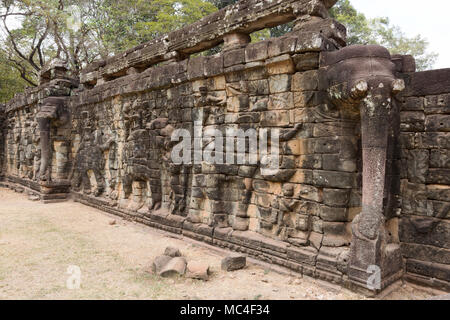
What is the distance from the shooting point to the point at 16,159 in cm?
1591

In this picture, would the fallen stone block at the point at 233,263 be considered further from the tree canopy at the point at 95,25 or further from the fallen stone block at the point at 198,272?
the tree canopy at the point at 95,25

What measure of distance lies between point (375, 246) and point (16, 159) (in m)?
17.0

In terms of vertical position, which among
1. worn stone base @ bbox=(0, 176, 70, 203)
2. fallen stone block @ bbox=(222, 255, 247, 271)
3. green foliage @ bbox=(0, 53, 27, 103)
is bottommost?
fallen stone block @ bbox=(222, 255, 247, 271)

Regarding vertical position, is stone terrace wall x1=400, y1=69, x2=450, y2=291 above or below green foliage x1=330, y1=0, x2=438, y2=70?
below

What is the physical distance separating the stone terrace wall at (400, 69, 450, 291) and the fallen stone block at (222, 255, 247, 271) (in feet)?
7.81

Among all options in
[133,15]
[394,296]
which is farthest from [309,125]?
[133,15]

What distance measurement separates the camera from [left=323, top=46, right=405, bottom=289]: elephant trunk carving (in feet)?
13.6

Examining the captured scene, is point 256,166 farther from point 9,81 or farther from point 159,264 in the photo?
point 9,81

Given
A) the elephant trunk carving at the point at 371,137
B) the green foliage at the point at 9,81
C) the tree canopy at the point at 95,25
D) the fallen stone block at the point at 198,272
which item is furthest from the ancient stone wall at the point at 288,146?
the green foliage at the point at 9,81

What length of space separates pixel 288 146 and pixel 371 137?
130cm

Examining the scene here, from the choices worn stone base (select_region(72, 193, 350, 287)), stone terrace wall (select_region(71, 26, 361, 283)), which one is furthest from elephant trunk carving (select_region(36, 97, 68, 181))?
worn stone base (select_region(72, 193, 350, 287))

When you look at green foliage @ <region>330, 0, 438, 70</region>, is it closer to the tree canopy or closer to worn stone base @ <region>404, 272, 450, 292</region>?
the tree canopy

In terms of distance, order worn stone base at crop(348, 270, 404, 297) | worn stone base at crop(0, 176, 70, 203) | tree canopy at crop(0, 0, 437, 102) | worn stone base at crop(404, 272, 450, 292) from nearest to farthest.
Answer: worn stone base at crop(348, 270, 404, 297)
worn stone base at crop(404, 272, 450, 292)
worn stone base at crop(0, 176, 70, 203)
tree canopy at crop(0, 0, 437, 102)

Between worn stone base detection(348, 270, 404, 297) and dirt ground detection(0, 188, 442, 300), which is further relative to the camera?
dirt ground detection(0, 188, 442, 300)
